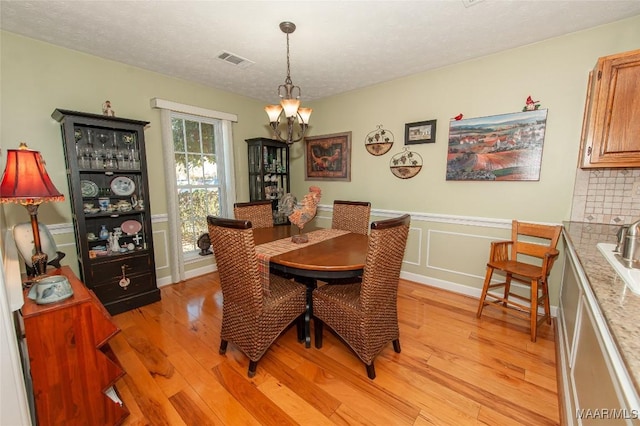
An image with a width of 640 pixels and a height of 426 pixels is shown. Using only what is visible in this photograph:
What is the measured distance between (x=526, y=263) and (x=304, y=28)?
2908 mm

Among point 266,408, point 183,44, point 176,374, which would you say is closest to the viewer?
point 266,408

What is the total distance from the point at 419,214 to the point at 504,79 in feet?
5.10

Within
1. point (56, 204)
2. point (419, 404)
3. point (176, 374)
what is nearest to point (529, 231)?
point (419, 404)

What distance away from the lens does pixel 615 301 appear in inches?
36.7

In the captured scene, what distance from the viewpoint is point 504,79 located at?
100 inches

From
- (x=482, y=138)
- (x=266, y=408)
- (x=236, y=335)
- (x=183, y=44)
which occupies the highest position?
(x=183, y=44)

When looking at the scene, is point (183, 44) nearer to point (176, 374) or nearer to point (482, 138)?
point (176, 374)

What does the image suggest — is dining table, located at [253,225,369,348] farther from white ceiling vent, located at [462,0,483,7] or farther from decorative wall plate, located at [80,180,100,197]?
white ceiling vent, located at [462,0,483,7]

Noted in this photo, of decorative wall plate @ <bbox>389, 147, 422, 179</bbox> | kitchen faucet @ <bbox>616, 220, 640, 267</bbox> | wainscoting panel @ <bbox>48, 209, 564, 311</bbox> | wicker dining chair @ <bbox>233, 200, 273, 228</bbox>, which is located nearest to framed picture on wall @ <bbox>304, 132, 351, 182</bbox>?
decorative wall plate @ <bbox>389, 147, 422, 179</bbox>

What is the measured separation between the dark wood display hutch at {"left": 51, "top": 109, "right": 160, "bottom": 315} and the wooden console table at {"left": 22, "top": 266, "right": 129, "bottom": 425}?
1277 millimetres

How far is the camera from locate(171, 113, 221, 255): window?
3.39 m

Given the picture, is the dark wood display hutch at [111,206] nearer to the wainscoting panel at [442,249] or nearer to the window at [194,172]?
the wainscoting panel at [442,249]

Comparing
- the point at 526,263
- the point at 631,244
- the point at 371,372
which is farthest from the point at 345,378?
the point at 526,263

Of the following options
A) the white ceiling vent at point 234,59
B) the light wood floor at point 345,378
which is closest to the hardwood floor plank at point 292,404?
the light wood floor at point 345,378
